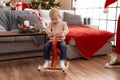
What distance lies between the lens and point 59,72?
2.53 metres

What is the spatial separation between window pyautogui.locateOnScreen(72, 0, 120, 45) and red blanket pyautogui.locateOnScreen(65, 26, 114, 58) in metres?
0.82

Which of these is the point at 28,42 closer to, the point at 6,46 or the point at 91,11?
the point at 6,46

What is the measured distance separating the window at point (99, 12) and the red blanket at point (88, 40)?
0.82 m

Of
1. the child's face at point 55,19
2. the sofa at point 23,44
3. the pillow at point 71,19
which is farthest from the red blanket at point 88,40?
the pillow at point 71,19

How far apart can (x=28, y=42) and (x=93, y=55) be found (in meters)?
1.22

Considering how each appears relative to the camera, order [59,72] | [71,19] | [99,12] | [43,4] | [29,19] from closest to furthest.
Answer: [59,72], [29,19], [71,19], [99,12], [43,4]

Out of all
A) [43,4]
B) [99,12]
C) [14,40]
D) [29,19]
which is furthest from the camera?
[43,4]

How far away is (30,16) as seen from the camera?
3.59m

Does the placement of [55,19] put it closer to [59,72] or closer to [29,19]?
[59,72]

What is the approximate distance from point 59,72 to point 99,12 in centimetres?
255

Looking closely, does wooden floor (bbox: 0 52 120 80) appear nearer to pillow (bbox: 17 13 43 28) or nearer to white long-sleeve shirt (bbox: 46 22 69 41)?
white long-sleeve shirt (bbox: 46 22 69 41)

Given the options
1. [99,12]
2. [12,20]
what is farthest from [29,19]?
[99,12]

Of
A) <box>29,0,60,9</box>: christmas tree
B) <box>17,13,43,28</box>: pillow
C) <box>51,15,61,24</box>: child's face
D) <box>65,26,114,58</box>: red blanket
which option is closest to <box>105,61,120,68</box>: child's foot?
<box>65,26,114,58</box>: red blanket

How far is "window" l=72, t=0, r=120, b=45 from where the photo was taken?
157 inches
